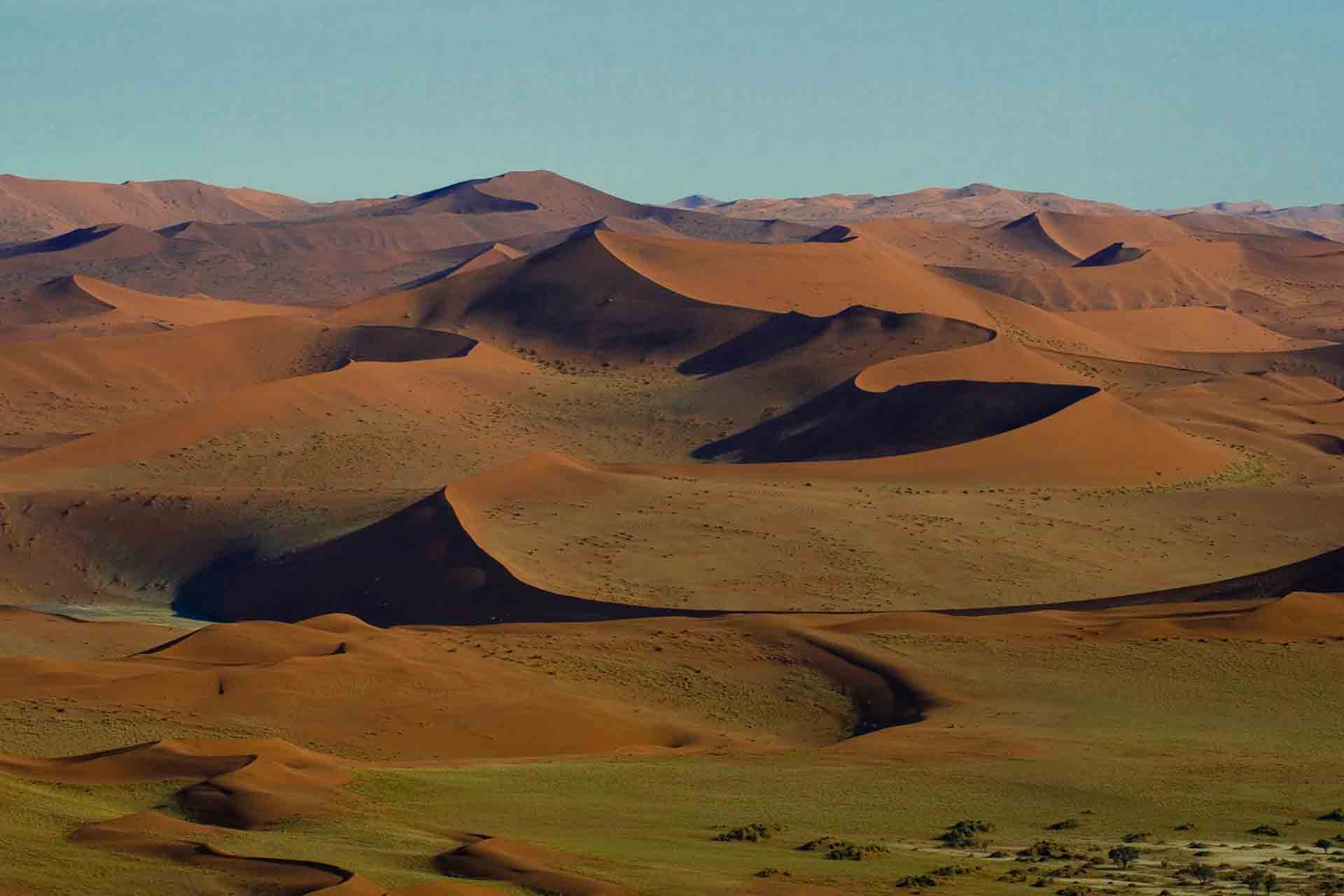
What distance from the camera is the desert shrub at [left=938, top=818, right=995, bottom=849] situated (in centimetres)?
2391

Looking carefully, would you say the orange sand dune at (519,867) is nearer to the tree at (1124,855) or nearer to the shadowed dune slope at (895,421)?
the tree at (1124,855)

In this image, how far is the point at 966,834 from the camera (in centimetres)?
2434

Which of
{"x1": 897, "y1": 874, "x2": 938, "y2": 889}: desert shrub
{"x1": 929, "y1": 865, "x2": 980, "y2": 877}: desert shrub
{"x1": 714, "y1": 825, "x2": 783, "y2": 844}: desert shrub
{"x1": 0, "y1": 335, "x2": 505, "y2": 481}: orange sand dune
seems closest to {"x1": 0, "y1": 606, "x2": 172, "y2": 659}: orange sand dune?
{"x1": 0, "y1": 335, "x2": 505, "y2": 481}: orange sand dune

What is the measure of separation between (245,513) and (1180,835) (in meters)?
42.1

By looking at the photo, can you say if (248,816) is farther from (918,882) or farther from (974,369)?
(974,369)

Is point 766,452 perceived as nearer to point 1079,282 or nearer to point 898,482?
point 898,482

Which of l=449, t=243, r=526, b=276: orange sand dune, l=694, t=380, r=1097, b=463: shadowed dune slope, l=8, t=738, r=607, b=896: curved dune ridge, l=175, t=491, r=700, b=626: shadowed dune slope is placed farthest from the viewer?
l=449, t=243, r=526, b=276: orange sand dune

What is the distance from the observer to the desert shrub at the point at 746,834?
23781mm

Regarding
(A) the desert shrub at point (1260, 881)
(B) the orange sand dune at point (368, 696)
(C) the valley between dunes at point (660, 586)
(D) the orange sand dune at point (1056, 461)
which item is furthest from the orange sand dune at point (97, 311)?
(A) the desert shrub at point (1260, 881)

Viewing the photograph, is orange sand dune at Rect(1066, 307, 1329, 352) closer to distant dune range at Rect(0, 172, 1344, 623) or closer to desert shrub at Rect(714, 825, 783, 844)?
distant dune range at Rect(0, 172, 1344, 623)

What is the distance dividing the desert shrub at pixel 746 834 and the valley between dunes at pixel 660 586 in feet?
0.24

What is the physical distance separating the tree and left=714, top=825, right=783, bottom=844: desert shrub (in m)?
3.83

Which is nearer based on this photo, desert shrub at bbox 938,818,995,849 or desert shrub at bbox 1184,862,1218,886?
desert shrub at bbox 1184,862,1218,886

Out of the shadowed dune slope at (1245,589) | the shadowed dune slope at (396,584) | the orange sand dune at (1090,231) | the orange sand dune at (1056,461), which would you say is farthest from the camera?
the orange sand dune at (1090,231)
